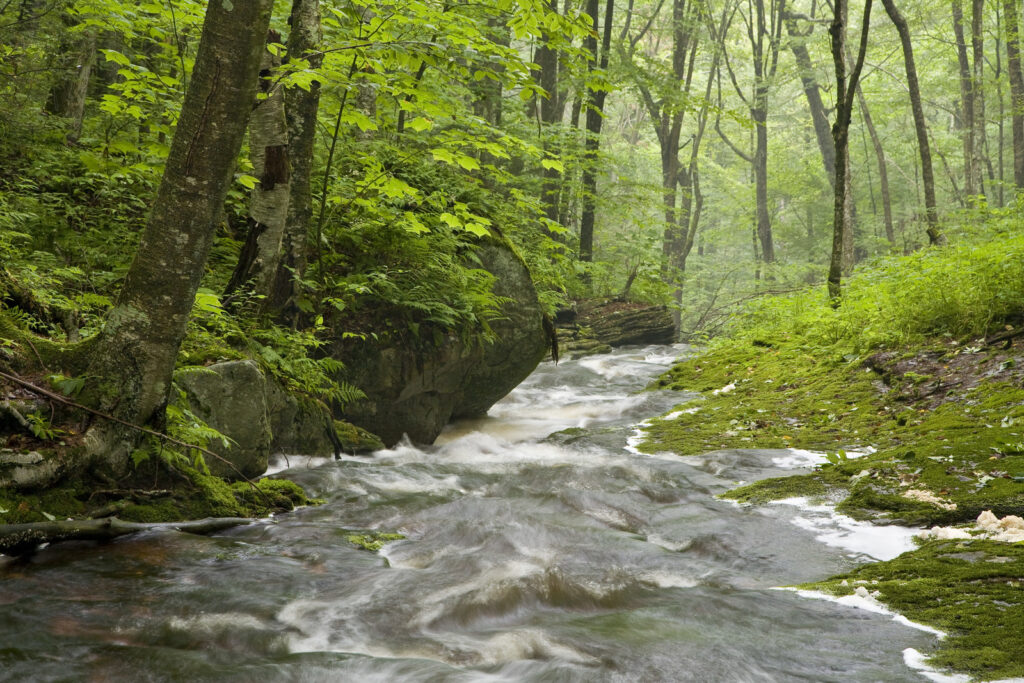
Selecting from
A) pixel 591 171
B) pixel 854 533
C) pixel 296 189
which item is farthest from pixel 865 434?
pixel 591 171

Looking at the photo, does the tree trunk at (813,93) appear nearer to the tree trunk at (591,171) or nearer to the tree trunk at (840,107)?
the tree trunk at (591,171)

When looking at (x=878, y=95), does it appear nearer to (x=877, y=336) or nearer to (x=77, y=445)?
(x=877, y=336)

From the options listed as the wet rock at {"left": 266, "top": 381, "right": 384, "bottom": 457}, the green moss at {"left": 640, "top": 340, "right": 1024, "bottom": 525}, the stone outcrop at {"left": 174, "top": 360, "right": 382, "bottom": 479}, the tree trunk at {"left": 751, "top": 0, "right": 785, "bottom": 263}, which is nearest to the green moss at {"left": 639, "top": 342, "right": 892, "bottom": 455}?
the green moss at {"left": 640, "top": 340, "right": 1024, "bottom": 525}

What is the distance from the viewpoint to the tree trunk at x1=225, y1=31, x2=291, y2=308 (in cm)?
617

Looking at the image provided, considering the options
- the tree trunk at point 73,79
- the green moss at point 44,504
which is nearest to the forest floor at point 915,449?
the green moss at point 44,504

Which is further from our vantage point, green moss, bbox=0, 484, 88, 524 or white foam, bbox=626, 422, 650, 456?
white foam, bbox=626, 422, 650, 456

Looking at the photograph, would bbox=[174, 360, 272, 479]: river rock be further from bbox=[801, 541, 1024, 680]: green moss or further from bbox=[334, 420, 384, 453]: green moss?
bbox=[801, 541, 1024, 680]: green moss

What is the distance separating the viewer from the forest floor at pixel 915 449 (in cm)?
321

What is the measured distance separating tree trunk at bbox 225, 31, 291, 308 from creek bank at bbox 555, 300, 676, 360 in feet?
33.9

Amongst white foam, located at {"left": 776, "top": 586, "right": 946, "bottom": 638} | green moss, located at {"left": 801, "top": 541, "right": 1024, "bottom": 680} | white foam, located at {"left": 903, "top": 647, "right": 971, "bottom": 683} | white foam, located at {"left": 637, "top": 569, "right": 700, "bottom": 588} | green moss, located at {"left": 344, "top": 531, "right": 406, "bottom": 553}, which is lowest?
green moss, located at {"left": 344, "top": 531, "right": 406, "bottom": 553}

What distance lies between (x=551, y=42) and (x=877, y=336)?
5.52 meters

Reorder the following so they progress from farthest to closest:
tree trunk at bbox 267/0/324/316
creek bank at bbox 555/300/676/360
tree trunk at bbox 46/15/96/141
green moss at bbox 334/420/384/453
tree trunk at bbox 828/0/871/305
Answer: creek bank at bbox 555/300/676/360 < tree trunk at bbox 828/0/871/305 < tree trunk at bbox 46/15/96/141 < green moss at bbox 334/420/384/453 < tree trunk at bbox 267/0/324/316

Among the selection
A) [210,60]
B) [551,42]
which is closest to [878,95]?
[551,42]

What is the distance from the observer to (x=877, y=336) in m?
8.53
